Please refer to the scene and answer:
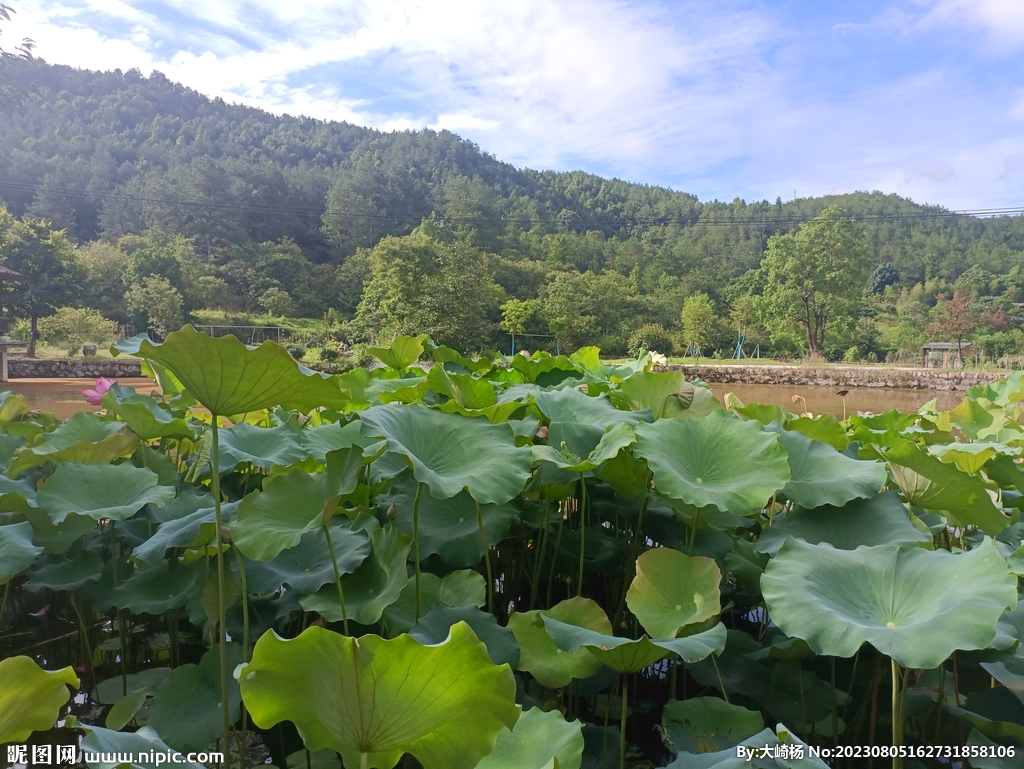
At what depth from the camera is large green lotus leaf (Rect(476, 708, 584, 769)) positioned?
542 mm

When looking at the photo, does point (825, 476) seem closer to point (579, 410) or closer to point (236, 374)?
point (579, 410)

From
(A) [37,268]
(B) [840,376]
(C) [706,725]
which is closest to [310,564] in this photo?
(C) [706,725]

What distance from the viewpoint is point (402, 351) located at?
74.1 inches

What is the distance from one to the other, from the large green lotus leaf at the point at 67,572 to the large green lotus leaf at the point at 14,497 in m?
0.12

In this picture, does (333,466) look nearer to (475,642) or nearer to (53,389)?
(475,642)

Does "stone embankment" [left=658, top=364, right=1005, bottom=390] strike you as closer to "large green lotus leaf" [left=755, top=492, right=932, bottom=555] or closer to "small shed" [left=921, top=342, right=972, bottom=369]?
"small shed" [left=921, top=342, right=972, bottom=369]

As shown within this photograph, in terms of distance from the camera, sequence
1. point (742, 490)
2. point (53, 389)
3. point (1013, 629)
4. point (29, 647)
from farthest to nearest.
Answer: point (53, 389)
point (29, 647)
point (742, 490)
point (1013, 629)

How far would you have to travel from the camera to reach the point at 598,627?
2.54 ft

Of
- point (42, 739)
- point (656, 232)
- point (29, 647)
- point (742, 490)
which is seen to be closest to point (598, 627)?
point (742, 490)

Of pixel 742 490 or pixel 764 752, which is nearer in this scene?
pixel 764 752

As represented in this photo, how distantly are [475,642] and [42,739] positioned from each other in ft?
3.13

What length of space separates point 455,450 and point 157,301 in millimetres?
25255

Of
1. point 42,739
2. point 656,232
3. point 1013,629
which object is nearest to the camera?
point 1013,629

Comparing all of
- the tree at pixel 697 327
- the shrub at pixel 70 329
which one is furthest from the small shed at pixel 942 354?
the shrub at pixel 70 329
